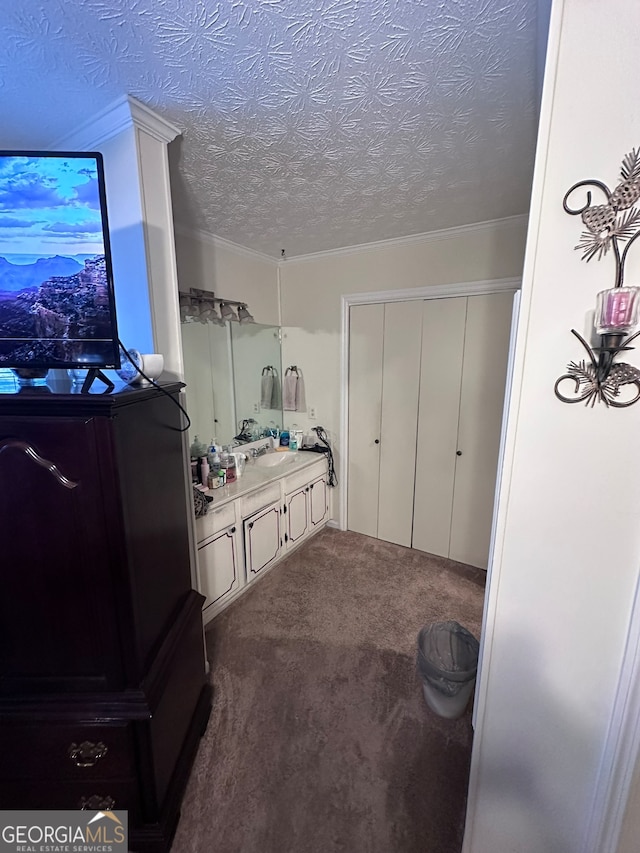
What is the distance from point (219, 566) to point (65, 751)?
3.57ft

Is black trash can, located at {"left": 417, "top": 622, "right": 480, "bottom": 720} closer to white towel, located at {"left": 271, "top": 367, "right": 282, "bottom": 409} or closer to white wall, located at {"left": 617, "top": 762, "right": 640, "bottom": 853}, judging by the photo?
white wall, located at {"left": 617, "top": 762, "right": 640, "bottom": 853}

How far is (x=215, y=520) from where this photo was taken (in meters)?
2.02

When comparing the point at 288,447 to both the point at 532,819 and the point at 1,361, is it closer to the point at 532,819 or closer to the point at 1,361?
the point at 1,361

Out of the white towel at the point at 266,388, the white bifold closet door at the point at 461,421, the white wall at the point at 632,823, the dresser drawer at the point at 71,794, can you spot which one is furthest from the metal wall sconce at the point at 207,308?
the white wall at the point at 632,823

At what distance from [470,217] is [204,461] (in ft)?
7.69

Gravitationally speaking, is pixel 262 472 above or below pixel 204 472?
below

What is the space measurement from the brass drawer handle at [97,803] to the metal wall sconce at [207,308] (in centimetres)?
225

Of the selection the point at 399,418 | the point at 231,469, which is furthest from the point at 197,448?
the point at 399,418

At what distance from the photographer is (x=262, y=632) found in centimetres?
202

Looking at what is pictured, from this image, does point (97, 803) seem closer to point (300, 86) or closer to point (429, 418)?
point (300, 86)

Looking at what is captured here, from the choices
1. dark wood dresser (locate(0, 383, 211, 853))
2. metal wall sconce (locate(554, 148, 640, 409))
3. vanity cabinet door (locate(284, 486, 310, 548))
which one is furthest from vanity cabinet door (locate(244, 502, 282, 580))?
metal wall sconce (locate(554, 148, 640, 409))

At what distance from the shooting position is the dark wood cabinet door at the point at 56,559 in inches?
34.7

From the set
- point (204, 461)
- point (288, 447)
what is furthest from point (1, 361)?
point (288, 447)

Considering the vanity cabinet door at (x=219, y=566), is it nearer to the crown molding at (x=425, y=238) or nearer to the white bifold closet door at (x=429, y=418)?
the white bifold closet door at (x=429, y=418)
